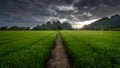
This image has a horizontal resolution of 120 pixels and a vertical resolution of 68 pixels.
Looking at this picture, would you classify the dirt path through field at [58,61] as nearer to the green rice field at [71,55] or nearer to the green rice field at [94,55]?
the green rice field at [71,55]

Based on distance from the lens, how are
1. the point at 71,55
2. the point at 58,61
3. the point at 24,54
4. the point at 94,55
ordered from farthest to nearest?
the point at 71,55 < the point at 24,54 < the point at 94,55 < the point at 58,61

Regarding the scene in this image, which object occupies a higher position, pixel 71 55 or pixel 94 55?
pixel 94 55

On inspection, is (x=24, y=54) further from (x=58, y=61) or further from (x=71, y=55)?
(x=71, y=55)

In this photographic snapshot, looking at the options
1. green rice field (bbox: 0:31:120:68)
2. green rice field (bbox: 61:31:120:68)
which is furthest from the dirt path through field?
green rice field (bbox: 61:31:120:68)

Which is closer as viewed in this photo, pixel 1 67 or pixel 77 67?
pixel 1 67

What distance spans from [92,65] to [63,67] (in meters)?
2.36

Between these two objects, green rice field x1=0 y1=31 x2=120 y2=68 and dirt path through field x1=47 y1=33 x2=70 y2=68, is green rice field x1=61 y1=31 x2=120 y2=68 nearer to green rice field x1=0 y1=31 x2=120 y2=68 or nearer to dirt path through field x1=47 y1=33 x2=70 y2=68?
green rice field x1=0 y1=31 x2=120 y2=68

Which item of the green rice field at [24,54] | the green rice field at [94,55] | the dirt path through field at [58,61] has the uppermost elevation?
the green rice field at [24,54]

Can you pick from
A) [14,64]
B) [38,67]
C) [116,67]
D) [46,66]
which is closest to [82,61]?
[116,67]

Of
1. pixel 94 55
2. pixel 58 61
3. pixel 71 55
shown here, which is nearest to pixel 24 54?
pixel 58 61

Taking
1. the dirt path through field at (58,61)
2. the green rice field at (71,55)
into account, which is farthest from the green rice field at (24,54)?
the dirt path through field at (58,61)

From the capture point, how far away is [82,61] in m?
8.71

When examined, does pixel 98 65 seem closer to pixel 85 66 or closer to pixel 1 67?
pixel 85 66

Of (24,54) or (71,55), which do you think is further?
(71,55)
